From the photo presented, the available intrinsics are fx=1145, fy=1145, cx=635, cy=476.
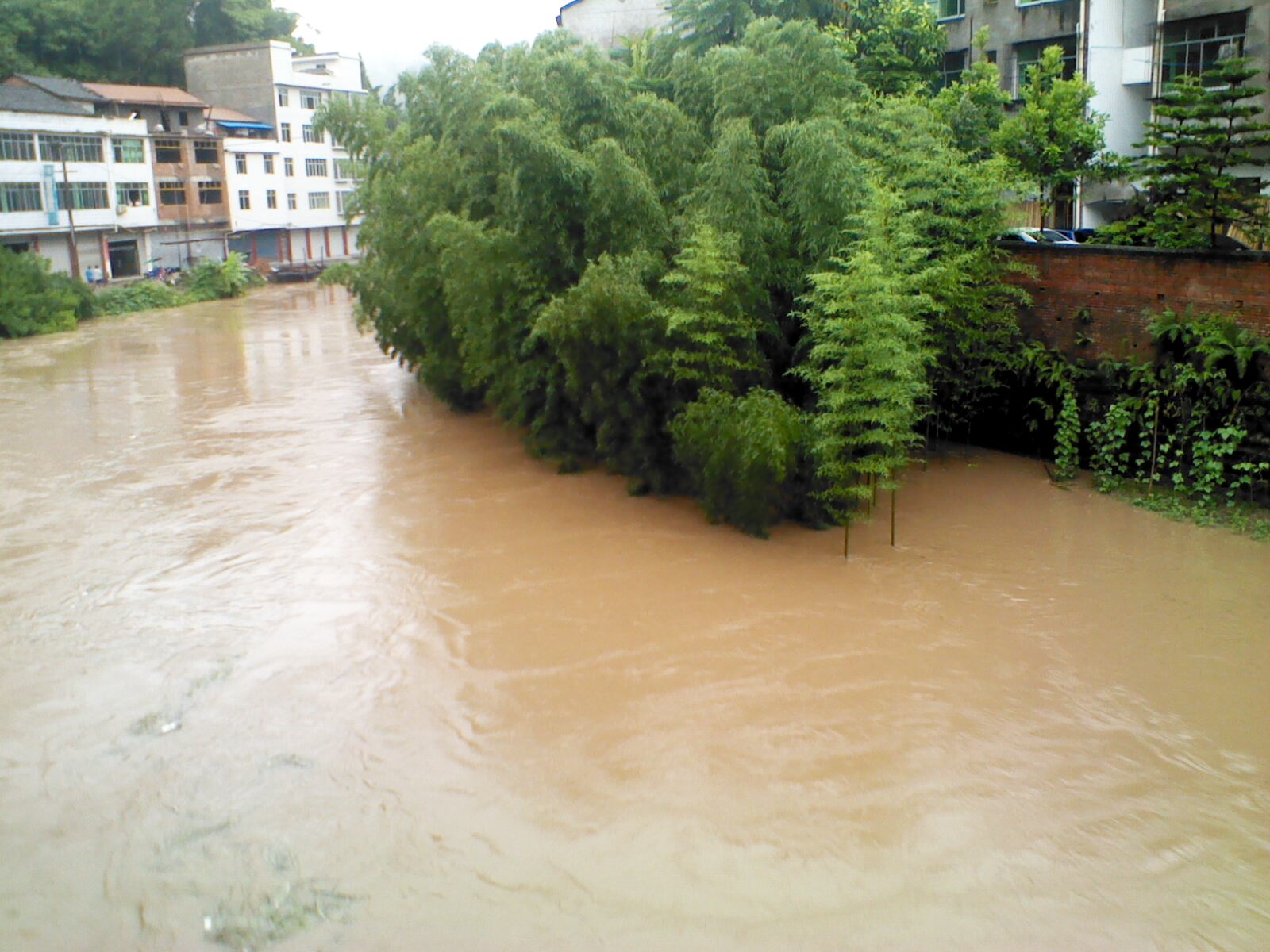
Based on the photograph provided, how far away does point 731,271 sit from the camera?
10258mm

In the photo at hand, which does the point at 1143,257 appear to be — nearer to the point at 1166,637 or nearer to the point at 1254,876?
the point at 1166,637

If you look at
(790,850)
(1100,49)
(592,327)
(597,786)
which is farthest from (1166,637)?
(1100,49)

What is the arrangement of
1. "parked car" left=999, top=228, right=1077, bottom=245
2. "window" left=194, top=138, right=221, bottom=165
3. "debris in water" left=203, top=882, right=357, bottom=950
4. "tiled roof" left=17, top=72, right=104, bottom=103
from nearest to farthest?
1. "debris in water" left=203, top=882, right=357, bottom=950
2. "parked car" left=999, top=228, right=1077, bottom=245
3. "tiled roof" left=17, top=72, right=104, bottom=103
4. "window" left=194, top=138, right=221, bottom=165

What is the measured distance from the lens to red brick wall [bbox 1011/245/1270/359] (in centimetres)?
1070

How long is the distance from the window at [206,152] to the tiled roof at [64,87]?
12.8 ft

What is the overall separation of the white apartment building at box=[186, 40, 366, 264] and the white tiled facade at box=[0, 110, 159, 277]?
13.2 ft

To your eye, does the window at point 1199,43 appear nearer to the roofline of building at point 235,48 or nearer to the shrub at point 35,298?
the shrub at point 35,298

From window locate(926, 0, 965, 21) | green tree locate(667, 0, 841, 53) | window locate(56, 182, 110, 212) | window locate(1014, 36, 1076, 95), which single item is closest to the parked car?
green tree locate(667, 0, 841, 53)

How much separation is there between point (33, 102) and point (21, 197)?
2768mm

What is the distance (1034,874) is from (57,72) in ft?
138

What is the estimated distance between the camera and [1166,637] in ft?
27.6

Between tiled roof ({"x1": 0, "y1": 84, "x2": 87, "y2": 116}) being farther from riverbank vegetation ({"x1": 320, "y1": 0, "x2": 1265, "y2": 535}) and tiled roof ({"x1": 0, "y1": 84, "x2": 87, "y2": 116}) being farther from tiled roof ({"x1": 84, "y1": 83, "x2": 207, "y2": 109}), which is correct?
riverbank vegetation ({"x1": 320, "y1": 0, "x2": 1265, "y2": 535})

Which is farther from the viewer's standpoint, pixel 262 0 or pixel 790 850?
pixel 262 0

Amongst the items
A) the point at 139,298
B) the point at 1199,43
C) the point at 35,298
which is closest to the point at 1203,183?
the point at 1199,43
